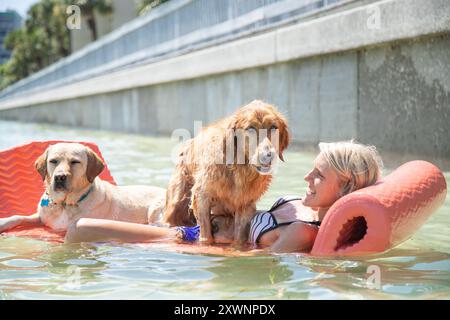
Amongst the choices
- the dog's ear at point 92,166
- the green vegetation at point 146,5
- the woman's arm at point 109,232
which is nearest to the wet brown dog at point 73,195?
the dog's ear at point 92,166

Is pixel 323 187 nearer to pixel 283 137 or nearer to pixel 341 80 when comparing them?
pixel 283 137

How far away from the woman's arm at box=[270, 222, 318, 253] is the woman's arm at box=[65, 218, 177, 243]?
1017 mm

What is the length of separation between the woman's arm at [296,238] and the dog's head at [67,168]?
1.99m

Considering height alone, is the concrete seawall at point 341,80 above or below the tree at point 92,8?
below

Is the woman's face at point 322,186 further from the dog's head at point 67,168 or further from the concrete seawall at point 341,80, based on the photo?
the concrete seawall at point 341,80

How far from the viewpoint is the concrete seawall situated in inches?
358

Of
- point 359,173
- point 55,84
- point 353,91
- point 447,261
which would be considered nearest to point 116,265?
point 359,173

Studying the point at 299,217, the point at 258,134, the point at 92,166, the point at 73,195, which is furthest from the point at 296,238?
the point at 73,195

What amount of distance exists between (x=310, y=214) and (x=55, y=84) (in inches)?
1381

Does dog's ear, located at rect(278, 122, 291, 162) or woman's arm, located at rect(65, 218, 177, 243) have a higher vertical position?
dog's ear, located at rect(278, 122, 291, 162)

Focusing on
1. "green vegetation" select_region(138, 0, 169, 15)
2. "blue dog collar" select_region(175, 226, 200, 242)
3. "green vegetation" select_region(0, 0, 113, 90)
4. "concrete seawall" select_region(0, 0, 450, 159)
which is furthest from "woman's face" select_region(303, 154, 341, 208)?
"green vegetation" select_region(0, 0, 113, 90)

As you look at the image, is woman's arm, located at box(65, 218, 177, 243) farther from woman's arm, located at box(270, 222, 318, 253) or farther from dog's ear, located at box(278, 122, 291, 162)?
dog's ear, located at box(278, 122, 291, 162)

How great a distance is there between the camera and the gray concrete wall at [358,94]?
9094 mm

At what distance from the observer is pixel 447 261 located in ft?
16.4
